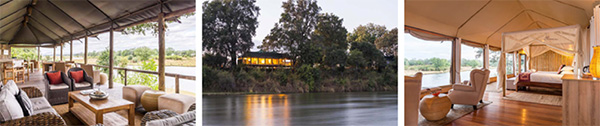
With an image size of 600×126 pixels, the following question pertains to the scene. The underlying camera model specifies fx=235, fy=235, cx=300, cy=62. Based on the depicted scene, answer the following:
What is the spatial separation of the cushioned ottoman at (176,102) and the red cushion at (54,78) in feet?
2.99

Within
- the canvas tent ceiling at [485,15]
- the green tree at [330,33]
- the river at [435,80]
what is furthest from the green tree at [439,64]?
the green tree at [330,33]

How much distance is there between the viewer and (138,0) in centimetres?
228

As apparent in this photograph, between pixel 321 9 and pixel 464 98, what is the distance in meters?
6.97

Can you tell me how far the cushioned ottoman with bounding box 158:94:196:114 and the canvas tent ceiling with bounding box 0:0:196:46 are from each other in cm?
79

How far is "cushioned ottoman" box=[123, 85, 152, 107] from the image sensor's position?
2412 mm

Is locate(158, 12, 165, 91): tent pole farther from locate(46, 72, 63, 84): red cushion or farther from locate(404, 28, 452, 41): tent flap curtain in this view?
locate(404, 28, 452, 41): tent flap curtain

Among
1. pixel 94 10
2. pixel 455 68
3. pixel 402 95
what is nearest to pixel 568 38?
pixel 455 68

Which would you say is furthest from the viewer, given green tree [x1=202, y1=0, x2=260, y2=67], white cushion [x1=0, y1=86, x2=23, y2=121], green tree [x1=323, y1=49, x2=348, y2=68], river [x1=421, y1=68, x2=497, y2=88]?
green tree [x1=323, y1=49, x2=348, y2=68]

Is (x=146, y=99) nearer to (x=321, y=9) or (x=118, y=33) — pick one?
(x=118, y=33)

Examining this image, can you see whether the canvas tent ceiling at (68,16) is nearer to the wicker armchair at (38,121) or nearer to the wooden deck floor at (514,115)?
the wicker armchair at (38,121)

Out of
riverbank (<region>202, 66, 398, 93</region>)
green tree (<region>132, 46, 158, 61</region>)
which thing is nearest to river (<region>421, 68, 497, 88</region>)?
riverbank (<region>202, 66, 398, 93</region>)

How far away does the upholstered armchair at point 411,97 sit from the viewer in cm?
159

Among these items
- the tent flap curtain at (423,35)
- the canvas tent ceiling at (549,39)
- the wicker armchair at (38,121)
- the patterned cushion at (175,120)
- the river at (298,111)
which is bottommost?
the river at (298,111)

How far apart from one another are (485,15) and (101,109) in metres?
6.18
